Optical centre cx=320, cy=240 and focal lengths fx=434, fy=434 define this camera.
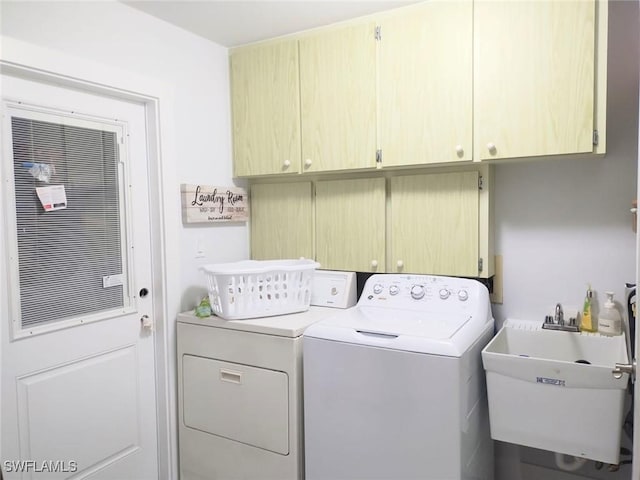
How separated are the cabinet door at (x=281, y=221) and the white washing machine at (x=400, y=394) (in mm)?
618

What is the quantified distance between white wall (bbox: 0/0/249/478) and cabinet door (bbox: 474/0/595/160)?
4.48 feet

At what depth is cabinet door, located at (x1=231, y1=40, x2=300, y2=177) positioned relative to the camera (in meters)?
2.27

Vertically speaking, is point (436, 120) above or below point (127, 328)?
above

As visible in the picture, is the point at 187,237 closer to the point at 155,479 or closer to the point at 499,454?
the point at 155,479

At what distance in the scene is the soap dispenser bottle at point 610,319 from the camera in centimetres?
181

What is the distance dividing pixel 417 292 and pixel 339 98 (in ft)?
3.32

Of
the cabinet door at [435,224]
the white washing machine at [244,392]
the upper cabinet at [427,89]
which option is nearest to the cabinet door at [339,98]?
the upper cabinet at [427,89]

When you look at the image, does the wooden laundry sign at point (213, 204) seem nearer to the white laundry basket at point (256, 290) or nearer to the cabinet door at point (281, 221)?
the cabinet door at point (281, 221)

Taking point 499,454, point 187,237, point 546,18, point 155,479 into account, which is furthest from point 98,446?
point 546,18

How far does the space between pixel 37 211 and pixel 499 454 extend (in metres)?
2.36

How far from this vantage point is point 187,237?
88.5 inches

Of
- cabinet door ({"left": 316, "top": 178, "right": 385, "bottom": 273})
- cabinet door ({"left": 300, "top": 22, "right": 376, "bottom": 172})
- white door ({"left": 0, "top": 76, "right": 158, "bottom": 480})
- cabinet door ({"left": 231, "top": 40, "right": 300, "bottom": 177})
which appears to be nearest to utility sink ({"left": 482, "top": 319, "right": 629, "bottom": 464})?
cabinet door ({"left": 316, "top": 178, "right": 385, "bottom": 273})

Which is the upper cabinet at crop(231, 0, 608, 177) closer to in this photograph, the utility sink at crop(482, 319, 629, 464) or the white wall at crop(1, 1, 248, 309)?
the white wall at crop(1, 1, 248, 309)

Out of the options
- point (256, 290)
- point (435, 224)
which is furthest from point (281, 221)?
point (435, 224)
